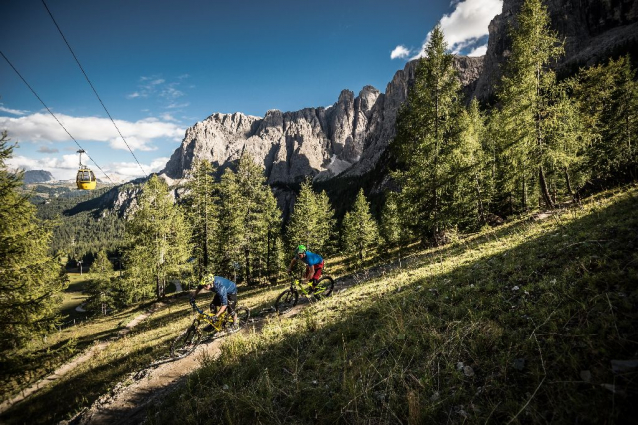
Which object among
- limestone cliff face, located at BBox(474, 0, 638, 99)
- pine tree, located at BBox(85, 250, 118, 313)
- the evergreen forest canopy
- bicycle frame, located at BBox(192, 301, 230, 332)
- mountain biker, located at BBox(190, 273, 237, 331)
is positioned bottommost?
pine tree, located at BBox(85, 250, 118, 313)

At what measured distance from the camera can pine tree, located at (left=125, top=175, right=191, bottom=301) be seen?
1164 inches

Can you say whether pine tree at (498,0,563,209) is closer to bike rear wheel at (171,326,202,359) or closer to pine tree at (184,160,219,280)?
bike rear wheel at (171,326,202,359)

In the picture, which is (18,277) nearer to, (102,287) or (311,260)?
(311,260)

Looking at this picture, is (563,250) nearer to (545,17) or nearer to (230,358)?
(230,358)

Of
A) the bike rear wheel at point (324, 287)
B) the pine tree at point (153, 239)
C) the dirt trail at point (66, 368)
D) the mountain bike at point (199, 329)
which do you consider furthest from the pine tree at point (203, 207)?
the bike rear wheel at point (324, 287)

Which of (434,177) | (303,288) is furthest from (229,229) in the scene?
(434,177)

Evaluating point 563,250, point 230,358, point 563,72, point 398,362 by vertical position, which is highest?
point 563,72

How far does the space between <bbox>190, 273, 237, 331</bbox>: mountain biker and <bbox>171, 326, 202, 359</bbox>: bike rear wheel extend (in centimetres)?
103

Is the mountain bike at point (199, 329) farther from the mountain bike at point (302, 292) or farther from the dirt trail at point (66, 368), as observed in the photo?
the dirt trail at point (66, 368)

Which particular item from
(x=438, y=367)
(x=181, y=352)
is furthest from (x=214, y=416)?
(x=181, y=352)

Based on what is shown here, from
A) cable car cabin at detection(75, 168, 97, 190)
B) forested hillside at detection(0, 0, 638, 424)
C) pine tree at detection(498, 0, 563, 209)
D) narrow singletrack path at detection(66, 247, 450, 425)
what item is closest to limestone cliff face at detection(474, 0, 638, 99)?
pine tree at detection(498, 0, 563, 209)

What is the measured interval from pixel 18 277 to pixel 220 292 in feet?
41.2

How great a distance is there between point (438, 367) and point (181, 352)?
33.0 ft

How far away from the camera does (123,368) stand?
1213cm
